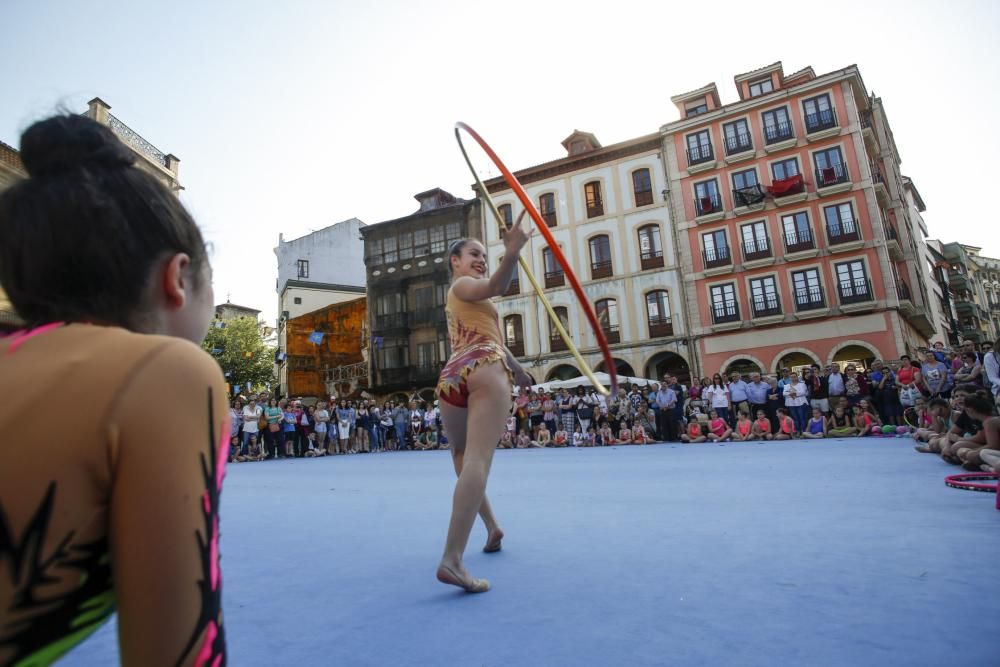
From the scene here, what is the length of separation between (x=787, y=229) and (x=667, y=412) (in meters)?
15.6

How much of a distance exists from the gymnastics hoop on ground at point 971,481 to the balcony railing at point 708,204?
2437cm

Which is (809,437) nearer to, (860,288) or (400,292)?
(860,288)

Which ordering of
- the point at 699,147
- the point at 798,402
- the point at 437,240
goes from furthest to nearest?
the point at 437,240 → the point at 699,147 → the point at 798,402

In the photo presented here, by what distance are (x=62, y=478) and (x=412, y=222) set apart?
3531cm

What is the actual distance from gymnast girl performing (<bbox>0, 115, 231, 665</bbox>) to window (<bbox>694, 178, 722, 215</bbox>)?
2930 centimetres

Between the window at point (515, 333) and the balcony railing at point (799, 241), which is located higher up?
the balcony railing at point (799, 241)

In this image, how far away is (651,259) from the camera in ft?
93.0

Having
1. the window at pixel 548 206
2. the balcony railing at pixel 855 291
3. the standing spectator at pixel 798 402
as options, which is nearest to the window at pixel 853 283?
the balcony railing at pixel 855 291

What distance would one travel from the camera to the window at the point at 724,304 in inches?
1038

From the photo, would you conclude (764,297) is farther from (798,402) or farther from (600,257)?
(798,402)

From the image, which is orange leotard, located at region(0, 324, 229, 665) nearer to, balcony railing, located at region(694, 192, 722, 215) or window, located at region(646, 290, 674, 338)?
window, located at region(646, 290, 674, 338)

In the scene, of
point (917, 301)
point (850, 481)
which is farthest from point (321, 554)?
point (917, 301)

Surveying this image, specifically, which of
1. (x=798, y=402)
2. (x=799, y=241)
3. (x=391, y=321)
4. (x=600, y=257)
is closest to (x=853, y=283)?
(x=799, y=241)

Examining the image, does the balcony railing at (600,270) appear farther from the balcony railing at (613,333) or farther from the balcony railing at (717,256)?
the balcony railing at (717,256)
